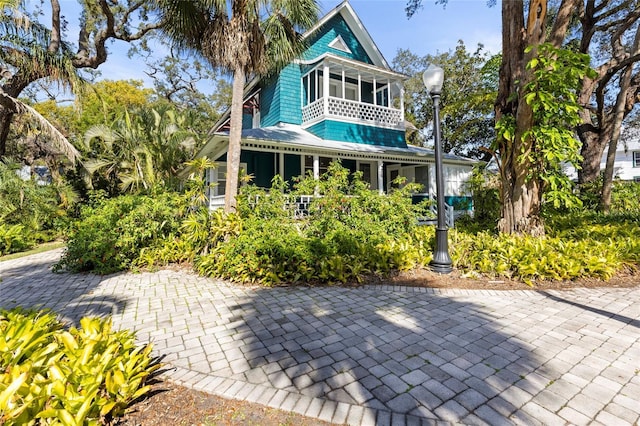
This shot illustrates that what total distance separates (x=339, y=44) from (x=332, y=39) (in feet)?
1.41

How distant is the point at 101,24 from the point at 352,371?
19855mm

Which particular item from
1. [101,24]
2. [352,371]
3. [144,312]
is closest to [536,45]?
[352,371]

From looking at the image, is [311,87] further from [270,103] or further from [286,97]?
[270,103]

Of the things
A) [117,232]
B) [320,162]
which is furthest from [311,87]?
[117,232]

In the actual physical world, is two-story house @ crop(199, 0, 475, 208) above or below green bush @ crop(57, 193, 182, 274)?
above

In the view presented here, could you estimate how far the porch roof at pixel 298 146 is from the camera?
10.0 metres

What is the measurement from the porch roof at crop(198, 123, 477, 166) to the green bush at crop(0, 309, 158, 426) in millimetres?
7949

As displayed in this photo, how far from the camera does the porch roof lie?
10045mm

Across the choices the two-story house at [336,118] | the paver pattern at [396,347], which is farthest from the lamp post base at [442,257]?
the two-story house at [336,118]

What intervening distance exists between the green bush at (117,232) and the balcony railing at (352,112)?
779 centimetres

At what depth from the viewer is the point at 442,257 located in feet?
19.1

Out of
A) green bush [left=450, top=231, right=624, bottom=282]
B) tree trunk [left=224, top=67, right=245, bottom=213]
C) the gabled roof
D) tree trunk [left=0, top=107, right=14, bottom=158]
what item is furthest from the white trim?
tree trunk [left=0, top=107, right=14, bottom=158]

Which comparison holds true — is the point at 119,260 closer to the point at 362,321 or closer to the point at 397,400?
the point at 362,321

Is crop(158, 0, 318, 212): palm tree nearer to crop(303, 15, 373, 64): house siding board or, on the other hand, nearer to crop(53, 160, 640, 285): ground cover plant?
crop(53, 160, 640, 285): ground cover plant
